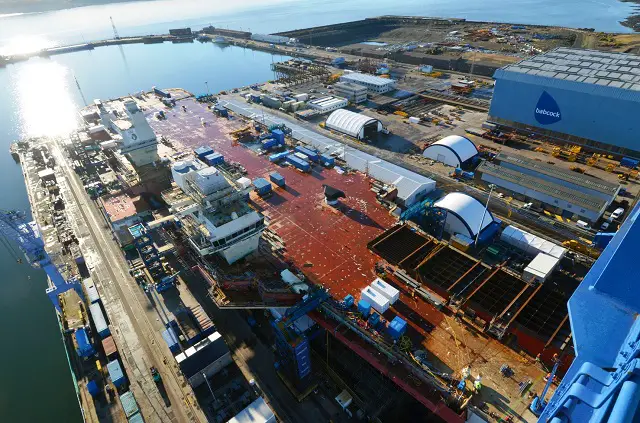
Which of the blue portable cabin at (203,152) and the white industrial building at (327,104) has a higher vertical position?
the blue portable cabin at (203,152)

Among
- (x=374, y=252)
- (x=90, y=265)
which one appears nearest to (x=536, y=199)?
(x=374, y=252)

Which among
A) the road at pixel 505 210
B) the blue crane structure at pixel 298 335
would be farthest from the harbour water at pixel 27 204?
the road at pixel 505 210

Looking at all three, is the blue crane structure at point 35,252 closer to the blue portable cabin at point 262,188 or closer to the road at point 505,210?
the blue portable cabin at point 262,188

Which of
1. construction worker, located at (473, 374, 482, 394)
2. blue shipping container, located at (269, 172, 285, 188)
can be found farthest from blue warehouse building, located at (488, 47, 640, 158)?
construction worker, located at (473, 374, 482, 394)

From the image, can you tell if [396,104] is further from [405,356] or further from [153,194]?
[405,356]

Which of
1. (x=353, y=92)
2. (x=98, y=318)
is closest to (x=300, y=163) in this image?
(x=98, y=318)

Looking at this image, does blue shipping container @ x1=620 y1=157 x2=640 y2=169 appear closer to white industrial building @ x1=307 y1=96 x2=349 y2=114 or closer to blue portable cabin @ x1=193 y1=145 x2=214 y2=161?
white industrial building @ x1=307 y1=96 x2=349 y2=114
